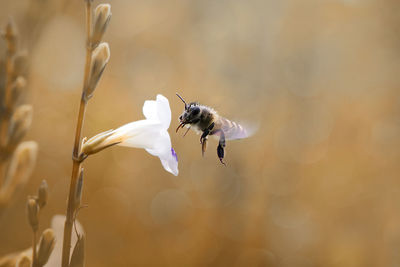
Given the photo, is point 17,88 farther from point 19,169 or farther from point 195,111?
point 195,111

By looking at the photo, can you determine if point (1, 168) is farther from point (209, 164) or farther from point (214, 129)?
point (209, 164)

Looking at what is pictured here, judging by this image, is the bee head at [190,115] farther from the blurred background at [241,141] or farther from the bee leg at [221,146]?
the blurred background at [241,141]

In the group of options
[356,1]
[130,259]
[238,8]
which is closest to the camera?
[130,259]

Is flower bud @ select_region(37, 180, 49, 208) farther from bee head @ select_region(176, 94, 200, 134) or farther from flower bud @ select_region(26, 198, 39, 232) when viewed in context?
bee head @ select_region(176, 94, 200, 134)

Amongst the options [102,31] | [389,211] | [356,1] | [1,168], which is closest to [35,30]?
[102,31]

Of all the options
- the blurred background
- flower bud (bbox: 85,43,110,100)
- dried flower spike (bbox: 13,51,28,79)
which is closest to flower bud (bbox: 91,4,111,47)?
flower bud (bbox: 85,43,110,100)

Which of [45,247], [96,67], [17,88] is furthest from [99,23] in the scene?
[45,247]
